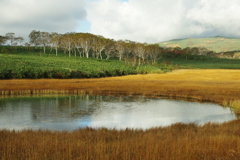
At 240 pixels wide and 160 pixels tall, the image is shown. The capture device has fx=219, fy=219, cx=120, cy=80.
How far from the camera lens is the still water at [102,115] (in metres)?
16.0

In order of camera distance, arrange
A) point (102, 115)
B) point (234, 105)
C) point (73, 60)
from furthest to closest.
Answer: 1. point (73, 60)
2. point (234, 105)
3. point (102, 115)

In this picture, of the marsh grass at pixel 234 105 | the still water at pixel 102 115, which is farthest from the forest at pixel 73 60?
the marsh grass at pixel 234 105

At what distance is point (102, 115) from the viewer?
19.5m

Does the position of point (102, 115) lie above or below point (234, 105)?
below

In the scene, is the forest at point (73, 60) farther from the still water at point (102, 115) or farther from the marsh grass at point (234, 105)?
the marsh grass at point (234, 105)

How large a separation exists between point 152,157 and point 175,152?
932mm

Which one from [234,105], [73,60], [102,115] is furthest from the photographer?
[73,60]

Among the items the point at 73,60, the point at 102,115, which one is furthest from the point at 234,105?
the point at 73,60

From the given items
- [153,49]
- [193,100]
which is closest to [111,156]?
[193,100]

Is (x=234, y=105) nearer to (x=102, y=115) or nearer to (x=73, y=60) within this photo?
(x=102, y=115)

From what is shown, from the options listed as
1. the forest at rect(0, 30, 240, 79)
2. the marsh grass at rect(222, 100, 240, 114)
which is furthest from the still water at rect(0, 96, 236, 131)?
the forest at rect(0, 30, 240, 79)

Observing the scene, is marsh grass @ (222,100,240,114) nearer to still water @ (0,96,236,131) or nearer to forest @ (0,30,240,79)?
still water @ (0,96,236,131)

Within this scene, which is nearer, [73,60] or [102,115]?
[102,115]

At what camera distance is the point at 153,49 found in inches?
4523
